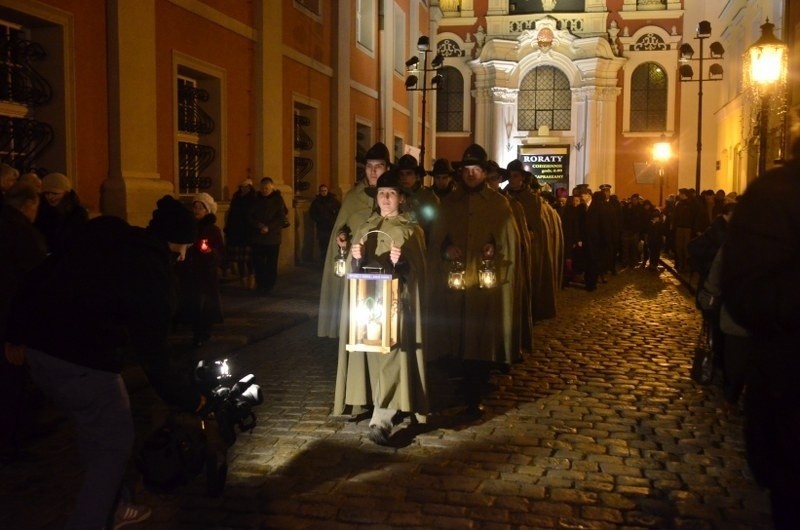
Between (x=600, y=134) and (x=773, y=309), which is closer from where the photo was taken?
(x=773, y=309)

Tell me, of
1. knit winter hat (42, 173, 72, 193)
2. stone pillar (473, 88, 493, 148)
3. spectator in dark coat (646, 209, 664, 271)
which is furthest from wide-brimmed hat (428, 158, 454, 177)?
stone pillar (473, 88, 493, 148)

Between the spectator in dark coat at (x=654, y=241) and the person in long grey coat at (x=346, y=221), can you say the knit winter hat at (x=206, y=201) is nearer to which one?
the person in long grey coat at (x=346, y=221)

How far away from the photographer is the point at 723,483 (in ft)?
16.7

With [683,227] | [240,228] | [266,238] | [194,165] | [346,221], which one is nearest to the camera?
[346,221]

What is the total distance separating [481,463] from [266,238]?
875cm

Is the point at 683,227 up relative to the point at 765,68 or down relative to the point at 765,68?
down

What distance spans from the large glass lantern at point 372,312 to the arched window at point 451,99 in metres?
35.0

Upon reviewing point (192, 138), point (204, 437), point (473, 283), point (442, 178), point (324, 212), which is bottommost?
point (204, 437)

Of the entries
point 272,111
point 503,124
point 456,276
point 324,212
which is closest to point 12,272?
point 456,276

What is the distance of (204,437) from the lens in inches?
173

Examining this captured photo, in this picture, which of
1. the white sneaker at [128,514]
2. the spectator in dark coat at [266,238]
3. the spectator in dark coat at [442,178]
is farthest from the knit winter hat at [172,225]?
the spectator in dark coat at [266,238]

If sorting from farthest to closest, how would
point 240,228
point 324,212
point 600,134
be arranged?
point 600,134
point 324,212
point 240,228

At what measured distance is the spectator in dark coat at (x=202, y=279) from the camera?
30.0 ft

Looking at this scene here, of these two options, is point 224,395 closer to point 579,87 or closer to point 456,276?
point 456,276
